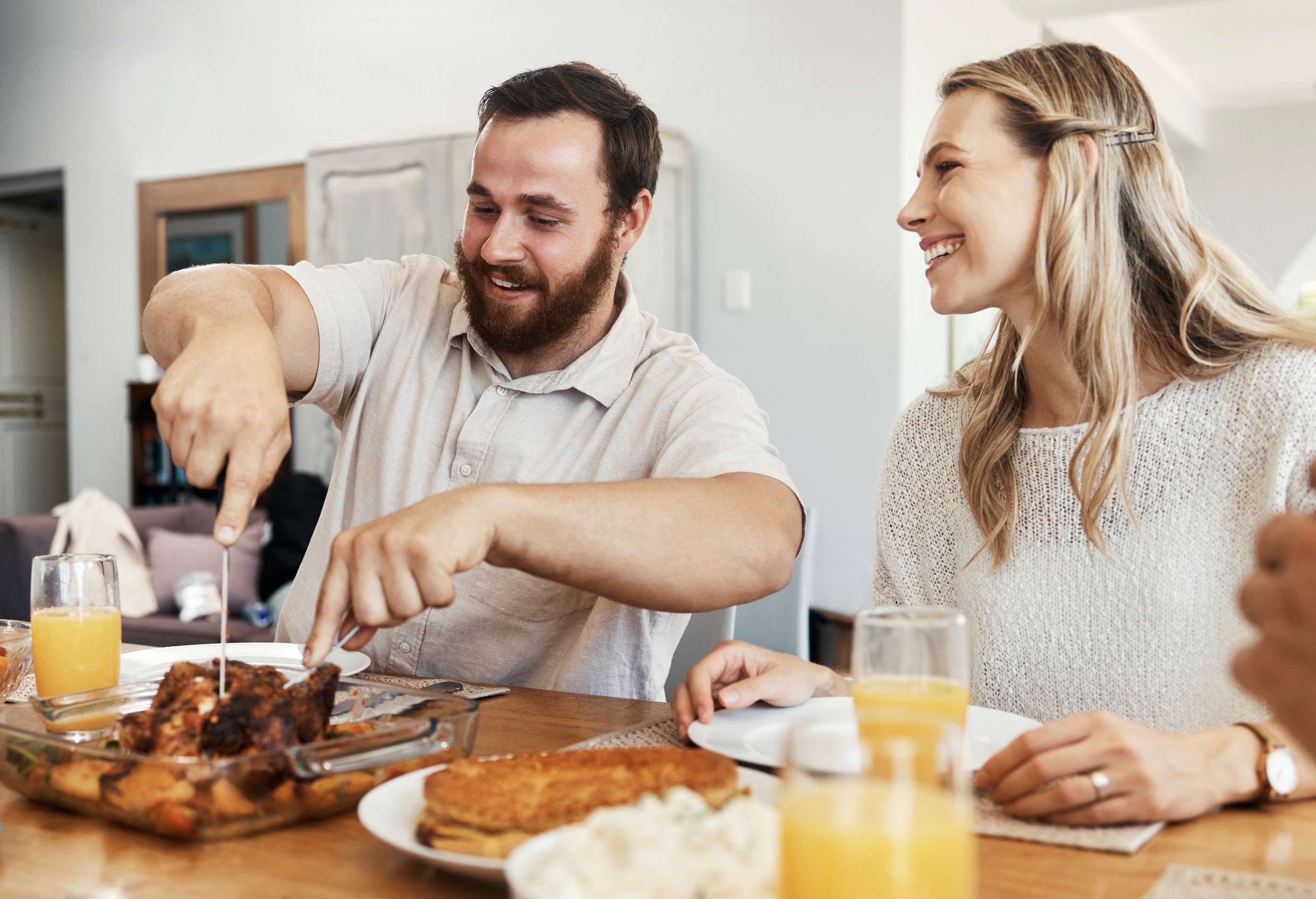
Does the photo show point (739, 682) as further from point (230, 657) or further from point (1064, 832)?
point (230, 657)

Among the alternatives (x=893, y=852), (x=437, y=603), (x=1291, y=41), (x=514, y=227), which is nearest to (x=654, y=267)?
(x=514, y=227)

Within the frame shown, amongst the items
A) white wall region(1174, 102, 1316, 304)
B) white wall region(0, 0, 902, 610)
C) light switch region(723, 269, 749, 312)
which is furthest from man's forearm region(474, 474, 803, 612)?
white wall region(1174, 102, 1316, 304)

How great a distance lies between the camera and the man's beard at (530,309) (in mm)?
1639

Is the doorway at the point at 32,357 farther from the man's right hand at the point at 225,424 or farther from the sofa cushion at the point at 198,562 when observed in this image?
the man's right hand at the point at 225,424

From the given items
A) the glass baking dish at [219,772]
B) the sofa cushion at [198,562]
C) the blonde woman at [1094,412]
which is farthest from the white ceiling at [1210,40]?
the glass baking dish at [219,772]

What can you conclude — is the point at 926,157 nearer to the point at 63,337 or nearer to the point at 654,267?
the point at 654,267

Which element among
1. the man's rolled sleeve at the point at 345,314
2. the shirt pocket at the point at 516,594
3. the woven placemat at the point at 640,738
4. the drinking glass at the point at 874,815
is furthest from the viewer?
the man's rolled sleeve at the point at 345,314

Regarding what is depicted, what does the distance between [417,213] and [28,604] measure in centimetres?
186

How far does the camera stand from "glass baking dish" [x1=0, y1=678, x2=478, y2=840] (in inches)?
31.0

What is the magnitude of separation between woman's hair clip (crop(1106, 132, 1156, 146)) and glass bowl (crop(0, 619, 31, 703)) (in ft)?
4.50

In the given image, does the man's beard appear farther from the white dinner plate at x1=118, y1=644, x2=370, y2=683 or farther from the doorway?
the doorway

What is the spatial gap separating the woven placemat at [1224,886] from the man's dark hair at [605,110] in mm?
1251

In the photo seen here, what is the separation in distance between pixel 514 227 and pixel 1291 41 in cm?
568

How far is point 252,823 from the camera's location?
812 millimetres
